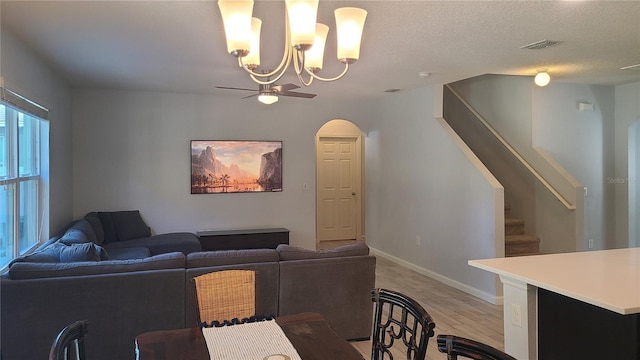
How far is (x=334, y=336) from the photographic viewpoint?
1869mm

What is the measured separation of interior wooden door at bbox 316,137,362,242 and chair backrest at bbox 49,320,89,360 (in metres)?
6.70

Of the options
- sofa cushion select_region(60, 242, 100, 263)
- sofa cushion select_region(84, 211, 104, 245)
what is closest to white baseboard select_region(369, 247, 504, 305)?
sofa cushion select_region(60, 242, 100, 263)

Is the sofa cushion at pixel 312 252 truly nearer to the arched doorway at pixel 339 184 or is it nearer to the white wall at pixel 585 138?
the white wall at pixel 585 138

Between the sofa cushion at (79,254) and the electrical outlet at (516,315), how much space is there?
9.18 ft

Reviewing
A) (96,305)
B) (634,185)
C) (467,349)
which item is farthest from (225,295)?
(634,185)

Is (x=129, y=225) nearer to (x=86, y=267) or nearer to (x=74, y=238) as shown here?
(x=74, y=238)

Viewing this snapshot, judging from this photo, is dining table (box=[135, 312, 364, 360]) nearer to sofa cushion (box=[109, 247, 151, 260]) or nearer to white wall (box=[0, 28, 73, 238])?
white wall (box=[0, 28, 73, 238])

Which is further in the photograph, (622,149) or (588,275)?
(622,149)

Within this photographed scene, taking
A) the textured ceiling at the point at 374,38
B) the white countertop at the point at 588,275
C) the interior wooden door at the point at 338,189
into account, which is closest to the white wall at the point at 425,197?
the textured ceiling at the point at 374,38

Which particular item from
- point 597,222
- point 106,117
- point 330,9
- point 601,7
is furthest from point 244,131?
point 597,222

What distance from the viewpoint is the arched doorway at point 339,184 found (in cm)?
819

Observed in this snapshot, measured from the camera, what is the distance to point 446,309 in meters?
4.43

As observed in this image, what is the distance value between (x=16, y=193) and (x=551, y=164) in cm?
595

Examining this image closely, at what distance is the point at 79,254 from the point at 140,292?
568 mm
